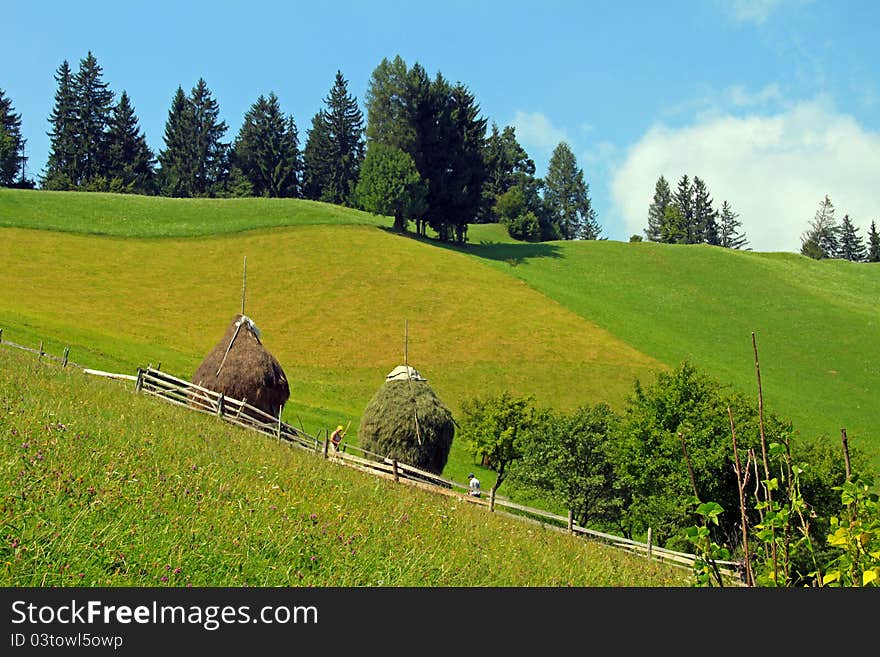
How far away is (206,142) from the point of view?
113500mm

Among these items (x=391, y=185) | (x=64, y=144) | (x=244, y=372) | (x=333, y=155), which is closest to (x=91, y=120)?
(x=64, y=144)

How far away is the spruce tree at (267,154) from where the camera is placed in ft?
362

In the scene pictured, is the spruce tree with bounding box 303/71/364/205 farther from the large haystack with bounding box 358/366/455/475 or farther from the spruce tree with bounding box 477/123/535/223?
the large haystack with bounding box 358/366/455/475

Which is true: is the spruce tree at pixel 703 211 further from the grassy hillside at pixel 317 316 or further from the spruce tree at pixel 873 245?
the grassy hillside at pixel 317 316

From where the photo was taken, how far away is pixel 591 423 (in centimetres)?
2770

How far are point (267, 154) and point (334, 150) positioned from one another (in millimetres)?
10827

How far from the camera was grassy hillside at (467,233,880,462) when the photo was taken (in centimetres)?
4728

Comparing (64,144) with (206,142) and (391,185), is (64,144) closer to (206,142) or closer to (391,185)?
(206,142)

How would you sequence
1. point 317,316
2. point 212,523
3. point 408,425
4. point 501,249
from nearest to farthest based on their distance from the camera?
point 212,523, point 408,425, point 317,316, point 501,249

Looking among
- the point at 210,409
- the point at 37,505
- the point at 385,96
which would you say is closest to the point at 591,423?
the point at 210,409

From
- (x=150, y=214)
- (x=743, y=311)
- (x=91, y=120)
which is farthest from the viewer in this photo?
(x=91, y=120)

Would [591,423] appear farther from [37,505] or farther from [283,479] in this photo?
[37,505]

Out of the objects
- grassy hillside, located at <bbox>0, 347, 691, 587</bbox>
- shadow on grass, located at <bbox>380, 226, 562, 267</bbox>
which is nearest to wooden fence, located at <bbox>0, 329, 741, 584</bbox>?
grassy hillside, located at <bbox>0, 347, 691, 587</bbox>

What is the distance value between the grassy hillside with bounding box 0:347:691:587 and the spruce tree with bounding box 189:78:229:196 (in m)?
103
